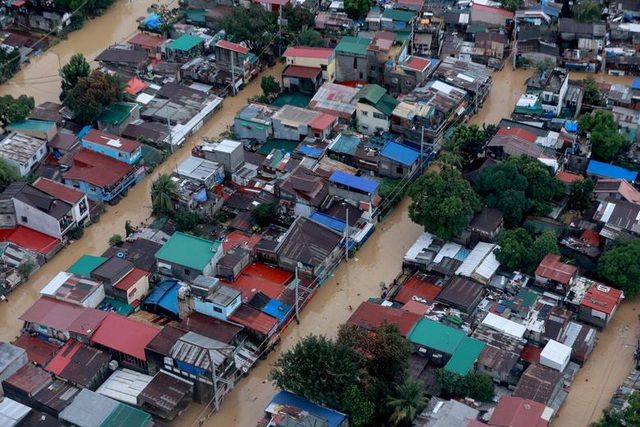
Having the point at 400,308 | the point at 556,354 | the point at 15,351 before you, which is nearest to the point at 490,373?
the point at 556,354

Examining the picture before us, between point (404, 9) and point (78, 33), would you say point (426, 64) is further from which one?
point (78, 33)

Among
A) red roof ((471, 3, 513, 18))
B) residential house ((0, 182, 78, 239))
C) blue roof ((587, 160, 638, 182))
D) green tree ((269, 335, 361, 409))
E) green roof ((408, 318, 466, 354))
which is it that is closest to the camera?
green tree ((269, 335, 361, 409))

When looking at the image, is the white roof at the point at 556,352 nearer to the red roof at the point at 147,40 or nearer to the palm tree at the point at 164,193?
the palm tree at the point at 164,193

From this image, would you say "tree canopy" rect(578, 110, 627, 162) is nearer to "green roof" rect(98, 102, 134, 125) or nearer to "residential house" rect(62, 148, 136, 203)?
"residential house" rect(62, 148, 136, 203)

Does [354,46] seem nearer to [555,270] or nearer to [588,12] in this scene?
[588,12]

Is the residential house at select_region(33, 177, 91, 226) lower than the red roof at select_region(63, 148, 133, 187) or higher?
lower

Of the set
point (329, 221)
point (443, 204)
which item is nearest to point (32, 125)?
point (329, 221)

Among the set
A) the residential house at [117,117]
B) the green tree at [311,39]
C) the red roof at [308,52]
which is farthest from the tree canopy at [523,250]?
the residential house at [117,117]

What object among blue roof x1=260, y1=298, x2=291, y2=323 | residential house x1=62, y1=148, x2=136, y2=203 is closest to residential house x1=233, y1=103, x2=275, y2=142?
residential house x1=62, y1=148, x2=136, y2=203
